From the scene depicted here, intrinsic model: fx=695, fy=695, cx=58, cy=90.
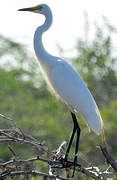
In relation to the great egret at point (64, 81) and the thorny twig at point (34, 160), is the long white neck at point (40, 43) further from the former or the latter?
the thorny twig at point (34, 160)

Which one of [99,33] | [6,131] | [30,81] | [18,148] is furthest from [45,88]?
[6,131]

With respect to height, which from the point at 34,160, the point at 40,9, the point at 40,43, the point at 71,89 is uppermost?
the point at 40,9

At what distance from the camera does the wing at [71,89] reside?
6141mm

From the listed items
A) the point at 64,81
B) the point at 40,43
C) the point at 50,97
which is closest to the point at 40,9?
the point at 40,43

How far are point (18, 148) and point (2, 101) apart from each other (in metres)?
1.71

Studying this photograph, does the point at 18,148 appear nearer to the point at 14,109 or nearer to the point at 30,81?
the point at 14,109

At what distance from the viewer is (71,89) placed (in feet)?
20.6

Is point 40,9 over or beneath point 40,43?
over

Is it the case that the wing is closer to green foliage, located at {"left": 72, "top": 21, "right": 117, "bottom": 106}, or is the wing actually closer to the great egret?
the great egret

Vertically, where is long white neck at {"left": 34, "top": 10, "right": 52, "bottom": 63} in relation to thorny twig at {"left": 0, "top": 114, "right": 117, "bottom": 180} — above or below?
above

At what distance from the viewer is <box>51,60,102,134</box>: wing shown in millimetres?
6141

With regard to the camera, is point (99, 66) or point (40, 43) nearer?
point (40, 43)

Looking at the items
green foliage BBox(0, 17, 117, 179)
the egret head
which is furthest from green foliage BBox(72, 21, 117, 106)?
the egret head

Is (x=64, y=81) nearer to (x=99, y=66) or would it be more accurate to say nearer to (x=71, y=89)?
(x=71, y=89)
